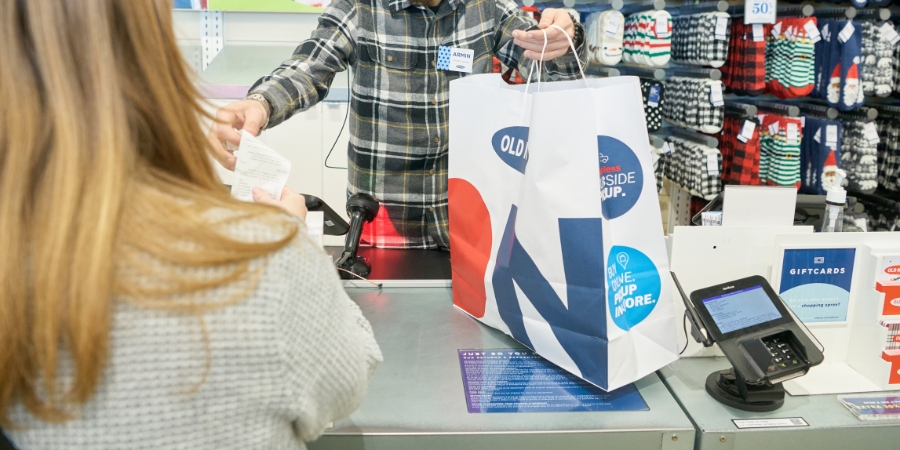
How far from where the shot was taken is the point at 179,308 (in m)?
0.68

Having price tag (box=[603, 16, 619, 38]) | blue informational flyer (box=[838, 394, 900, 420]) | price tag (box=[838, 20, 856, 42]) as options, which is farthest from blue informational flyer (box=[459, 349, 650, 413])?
price tag (box=[838, 20, 856, 42])

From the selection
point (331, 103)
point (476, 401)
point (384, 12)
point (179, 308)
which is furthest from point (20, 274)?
point (331, 103)

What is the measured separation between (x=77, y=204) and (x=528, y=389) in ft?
2.73

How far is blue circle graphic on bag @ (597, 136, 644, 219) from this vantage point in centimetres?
122

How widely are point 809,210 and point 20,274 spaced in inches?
68.7

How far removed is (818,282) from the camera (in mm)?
1424

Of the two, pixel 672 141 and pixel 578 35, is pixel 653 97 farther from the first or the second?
pixel 578 35

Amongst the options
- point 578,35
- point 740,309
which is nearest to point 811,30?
point 578,35

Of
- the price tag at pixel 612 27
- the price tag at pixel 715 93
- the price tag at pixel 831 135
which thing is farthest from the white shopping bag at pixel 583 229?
the price tag at pixel 831 135

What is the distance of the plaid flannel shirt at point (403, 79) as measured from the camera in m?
1.95

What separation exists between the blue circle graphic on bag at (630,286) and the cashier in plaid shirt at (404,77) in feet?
2.59

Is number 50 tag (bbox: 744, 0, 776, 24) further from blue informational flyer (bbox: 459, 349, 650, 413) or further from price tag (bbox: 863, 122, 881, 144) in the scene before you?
blue informational flyer (bbox: 459, 349, 650, 413)

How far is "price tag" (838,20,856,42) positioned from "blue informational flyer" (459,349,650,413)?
317 centimetres

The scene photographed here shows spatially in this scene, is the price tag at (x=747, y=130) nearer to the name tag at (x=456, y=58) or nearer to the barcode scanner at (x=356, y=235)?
the name tag at (x=456, y=58)
